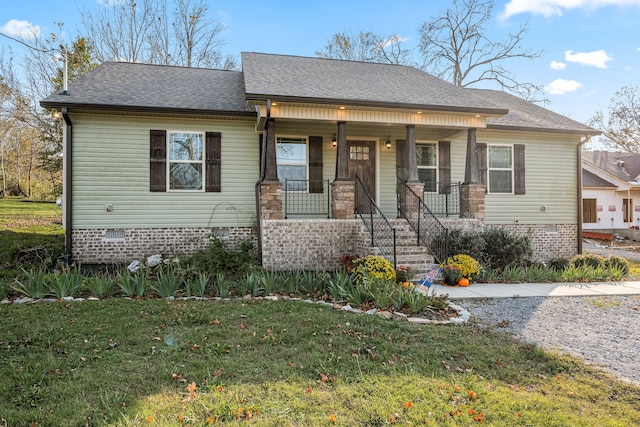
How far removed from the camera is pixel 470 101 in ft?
30.5

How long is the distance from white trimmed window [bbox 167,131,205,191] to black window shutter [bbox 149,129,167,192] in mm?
118

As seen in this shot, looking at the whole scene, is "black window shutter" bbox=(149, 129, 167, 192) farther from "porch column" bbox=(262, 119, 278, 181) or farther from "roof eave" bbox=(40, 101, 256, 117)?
"porch column" bbox=(262, 119, 278, 181)

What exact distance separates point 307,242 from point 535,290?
4445 millimetres

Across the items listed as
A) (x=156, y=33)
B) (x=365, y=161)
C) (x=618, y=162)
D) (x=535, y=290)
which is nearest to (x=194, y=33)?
(x=156, y=33)

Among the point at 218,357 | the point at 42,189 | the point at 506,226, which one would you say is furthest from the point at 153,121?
the point at 42,189

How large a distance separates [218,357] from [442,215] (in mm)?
8385

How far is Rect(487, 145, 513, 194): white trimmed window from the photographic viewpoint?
11164 millimetres

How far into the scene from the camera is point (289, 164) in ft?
32.6

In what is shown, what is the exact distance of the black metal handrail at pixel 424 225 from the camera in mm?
8273

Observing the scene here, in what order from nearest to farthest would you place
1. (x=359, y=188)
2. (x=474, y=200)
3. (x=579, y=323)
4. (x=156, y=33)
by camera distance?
(x=579, y=323) < (x=474, y=200) < (x=359, y=188) < (x=156, y=33)

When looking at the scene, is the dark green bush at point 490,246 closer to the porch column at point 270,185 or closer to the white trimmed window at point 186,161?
the porch column at point 270,185

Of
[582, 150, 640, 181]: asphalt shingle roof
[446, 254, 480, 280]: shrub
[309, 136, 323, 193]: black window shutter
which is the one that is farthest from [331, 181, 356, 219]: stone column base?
[582, 150, 640, 181]: asphalt shingle roof

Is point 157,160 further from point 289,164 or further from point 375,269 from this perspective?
point 375,269

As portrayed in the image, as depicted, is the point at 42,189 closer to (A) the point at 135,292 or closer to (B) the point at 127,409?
(A) the point at 135,292
